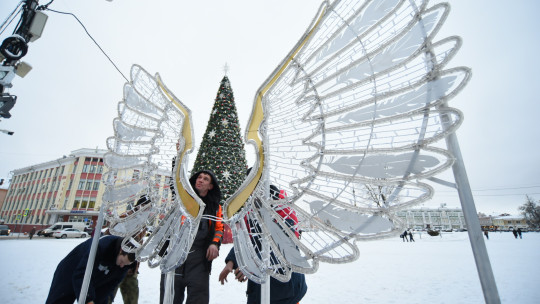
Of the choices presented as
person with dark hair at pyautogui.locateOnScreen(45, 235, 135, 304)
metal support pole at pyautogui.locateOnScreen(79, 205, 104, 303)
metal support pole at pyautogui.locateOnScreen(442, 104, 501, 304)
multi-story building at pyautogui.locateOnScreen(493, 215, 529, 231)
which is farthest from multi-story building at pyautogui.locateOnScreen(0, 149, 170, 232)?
multi-story building at pyautogui.locateOnScreen(493, 215, 529, 231)

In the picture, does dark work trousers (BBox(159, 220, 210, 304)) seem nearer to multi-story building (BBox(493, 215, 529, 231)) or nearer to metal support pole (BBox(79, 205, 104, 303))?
metal support pole (BBox(79, 205, 104, 303))

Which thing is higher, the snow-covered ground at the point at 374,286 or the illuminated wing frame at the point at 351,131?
the illuminated wing frame at the point at 351,131

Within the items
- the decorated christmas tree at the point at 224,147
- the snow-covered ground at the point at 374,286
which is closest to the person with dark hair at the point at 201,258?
the snow-covered ground at the point at 374,286

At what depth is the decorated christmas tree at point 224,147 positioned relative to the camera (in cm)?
845

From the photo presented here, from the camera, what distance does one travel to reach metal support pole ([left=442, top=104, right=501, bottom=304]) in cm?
68

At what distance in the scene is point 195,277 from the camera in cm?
149

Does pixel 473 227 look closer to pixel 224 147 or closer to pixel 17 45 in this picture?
pixel 17 45

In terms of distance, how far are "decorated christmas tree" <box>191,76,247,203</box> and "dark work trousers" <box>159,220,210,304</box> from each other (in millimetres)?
6657

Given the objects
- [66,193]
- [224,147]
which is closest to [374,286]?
[224,147]

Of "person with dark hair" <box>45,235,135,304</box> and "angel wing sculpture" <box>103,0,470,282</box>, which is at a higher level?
"angel wing sculpture" <box>103,0,470,282</box>

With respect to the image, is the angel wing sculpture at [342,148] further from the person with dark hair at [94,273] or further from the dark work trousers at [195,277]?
the person with dark hair at [94,273]

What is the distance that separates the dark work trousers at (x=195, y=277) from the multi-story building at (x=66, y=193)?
24.4 metres

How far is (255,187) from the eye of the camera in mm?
895

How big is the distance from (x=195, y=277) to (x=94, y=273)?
2.68 ft
